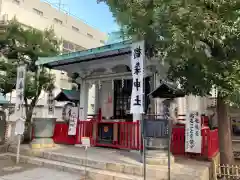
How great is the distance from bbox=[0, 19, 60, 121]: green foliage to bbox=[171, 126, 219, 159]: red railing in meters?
6.76

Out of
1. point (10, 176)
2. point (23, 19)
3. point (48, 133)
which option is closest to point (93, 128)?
point (48, 133)

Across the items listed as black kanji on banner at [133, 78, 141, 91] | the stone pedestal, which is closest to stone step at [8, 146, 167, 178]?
the stone pedestal

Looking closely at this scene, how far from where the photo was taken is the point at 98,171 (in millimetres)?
6258

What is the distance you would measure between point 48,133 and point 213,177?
21.6 feet

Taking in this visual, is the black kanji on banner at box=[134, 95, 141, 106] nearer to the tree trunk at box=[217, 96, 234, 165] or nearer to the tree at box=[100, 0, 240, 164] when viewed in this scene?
the tree at box=[100, 0, 240, 164]

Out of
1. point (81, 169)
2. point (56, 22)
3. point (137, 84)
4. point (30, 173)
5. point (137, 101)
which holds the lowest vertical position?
point (30, 173)

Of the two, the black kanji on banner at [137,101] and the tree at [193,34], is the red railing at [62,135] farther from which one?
the tree at [193,34]

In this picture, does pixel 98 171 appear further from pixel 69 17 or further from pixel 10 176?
pixel 69 17

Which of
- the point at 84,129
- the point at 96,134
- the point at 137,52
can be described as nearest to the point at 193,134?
the point at 137,52

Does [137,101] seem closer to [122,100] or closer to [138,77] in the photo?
[138,77]

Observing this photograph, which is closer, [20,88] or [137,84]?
[137,84]

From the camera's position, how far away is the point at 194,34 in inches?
185

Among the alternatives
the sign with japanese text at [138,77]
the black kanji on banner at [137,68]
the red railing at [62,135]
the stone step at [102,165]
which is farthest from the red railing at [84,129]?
the black kanji on banner at [137,68]

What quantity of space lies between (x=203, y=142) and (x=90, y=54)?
203 inches
